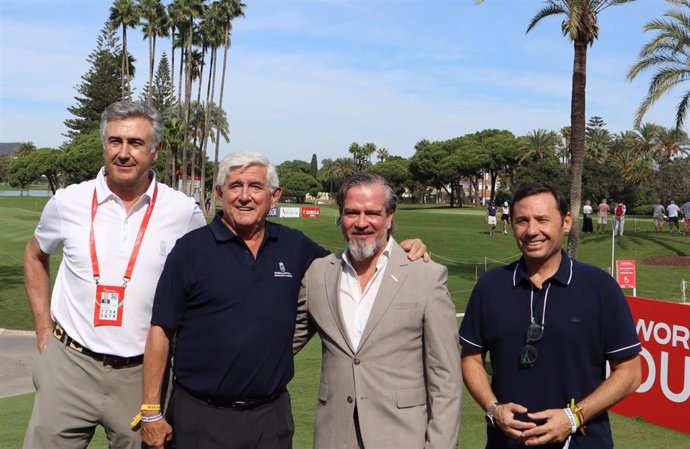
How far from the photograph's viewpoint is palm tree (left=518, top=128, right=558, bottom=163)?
81.0 meters

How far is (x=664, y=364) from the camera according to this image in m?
7.69

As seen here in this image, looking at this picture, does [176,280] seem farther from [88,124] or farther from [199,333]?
[88,124]

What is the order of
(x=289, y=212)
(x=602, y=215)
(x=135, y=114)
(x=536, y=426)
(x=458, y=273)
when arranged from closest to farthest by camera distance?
(x=536, y=426) → (x=135, y=114) → (x=458, y=273) → (x=602, y=215) → (x=289, y=212)

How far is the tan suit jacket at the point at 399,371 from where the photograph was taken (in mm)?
3607

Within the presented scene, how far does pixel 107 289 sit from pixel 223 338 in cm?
71

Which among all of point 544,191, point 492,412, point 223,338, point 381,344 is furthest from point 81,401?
point 544,191

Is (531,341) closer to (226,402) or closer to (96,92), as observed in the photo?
(226,402)

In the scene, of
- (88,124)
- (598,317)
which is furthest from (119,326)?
(88,124)

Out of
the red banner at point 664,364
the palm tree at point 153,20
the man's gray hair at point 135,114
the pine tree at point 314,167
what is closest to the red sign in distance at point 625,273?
the red banner at point 664,364

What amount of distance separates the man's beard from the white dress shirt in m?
0.10

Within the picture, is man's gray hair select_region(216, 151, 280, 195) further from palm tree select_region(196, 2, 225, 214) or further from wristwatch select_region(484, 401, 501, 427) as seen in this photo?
palm tree select_region(196, 2, 225, 214)

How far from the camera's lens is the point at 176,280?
3652mm

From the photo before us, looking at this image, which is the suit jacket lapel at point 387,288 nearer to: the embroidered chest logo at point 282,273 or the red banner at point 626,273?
the embroidered chest logo at point 282,273

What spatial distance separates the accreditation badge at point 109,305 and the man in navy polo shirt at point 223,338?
0.24m
